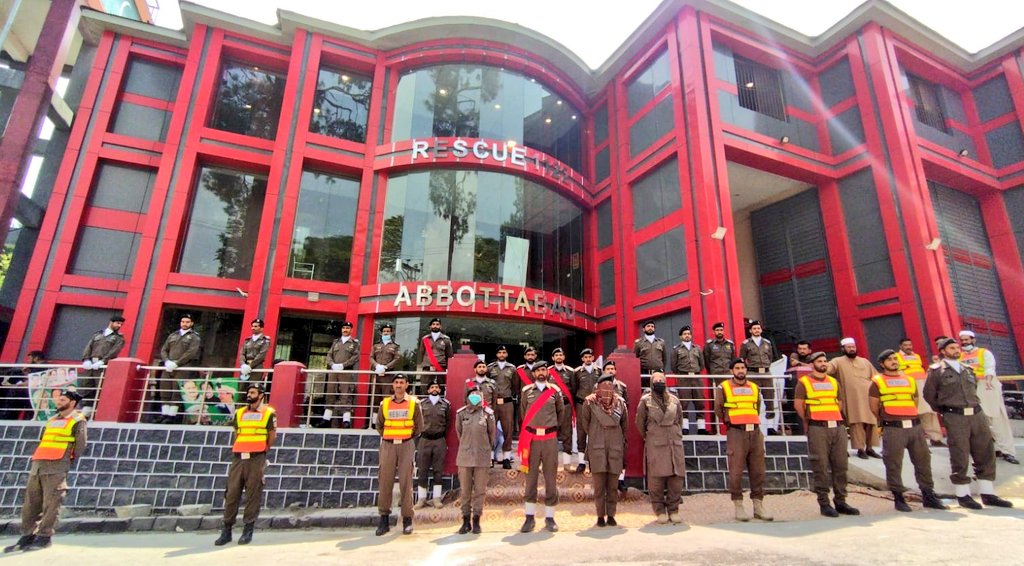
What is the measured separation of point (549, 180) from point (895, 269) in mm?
11084

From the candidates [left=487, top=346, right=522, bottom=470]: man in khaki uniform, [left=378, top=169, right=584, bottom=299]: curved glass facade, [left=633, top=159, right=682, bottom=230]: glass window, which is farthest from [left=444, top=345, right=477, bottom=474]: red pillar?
[left=633, top=159, right=682, bottom=230]: glass window

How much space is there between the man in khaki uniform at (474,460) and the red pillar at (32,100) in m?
14.8

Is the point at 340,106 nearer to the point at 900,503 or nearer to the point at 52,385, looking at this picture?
the point at 52,385

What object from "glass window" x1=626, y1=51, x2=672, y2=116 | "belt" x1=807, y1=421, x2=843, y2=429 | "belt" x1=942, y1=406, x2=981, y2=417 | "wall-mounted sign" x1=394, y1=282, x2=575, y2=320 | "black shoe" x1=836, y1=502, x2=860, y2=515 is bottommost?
"black shoe" x1=836, y1=502, x2=860, y2=515

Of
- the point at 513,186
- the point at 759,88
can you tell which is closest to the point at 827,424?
the point at 513,186

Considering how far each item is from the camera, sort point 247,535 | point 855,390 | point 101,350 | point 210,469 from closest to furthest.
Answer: point 247,535, point 210,469, point 855,390, point 101,350

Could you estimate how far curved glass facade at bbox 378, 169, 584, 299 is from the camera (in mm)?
15242

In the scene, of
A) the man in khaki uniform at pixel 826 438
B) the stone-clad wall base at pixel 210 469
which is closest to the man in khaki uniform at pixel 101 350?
the stone-clad wall base at pixel 210 469

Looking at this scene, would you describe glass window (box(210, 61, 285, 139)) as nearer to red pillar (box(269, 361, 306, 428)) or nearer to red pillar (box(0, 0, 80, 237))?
red pillar (box(0, 0, 80, 237))

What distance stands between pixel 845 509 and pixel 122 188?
20.6m

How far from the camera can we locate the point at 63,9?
46.8 feet

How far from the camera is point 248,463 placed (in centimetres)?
648

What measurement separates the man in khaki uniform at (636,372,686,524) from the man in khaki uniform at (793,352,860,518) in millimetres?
1820

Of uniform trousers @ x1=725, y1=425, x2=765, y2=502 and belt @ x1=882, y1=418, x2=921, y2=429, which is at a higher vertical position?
belt @ x1=882, y1=418, x2=921, y2=429
